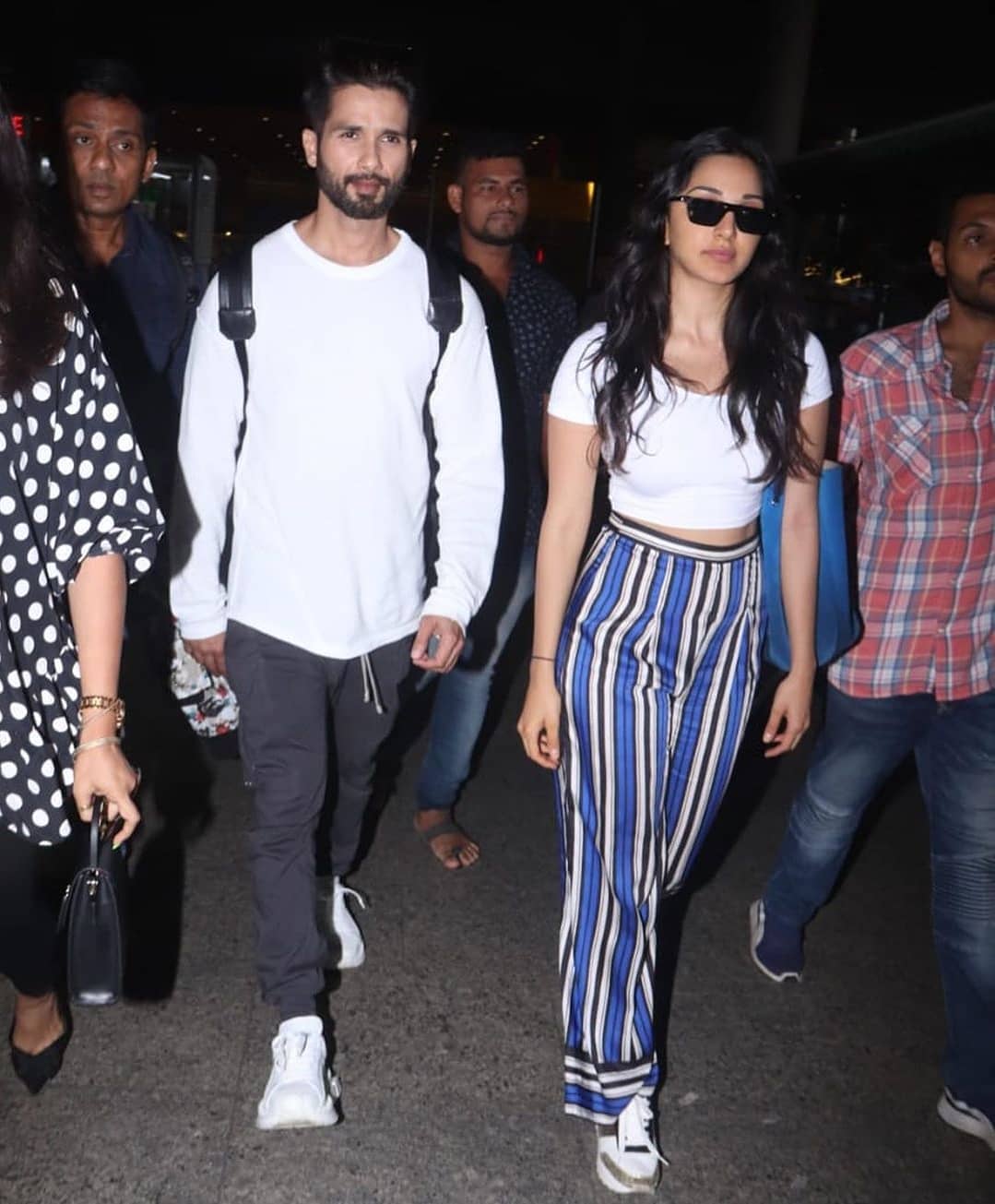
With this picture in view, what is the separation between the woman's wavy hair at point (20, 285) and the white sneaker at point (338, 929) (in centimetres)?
181

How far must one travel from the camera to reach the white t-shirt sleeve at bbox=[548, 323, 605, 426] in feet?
8.23

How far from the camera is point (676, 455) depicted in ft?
8.14

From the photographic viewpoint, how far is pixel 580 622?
102 inches

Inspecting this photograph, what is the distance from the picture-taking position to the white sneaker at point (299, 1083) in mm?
2645

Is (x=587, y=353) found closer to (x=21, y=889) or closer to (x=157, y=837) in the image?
(x=21, y=889)

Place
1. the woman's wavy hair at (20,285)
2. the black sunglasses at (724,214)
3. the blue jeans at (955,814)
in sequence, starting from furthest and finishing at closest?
the blue jeans at (955,814)
the black sunglasses at (724,214)
the woman's wavy hair at (20,285)

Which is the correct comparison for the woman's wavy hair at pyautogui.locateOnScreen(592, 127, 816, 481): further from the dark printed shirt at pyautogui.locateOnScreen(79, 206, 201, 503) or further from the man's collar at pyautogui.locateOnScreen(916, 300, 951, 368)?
the dark printed shirt at pyautogui.locateOnScreen(79, 206, 201, 503)

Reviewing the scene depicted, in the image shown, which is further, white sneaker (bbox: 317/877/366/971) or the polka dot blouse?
white sneaker (bbox: 317/877/366/971)

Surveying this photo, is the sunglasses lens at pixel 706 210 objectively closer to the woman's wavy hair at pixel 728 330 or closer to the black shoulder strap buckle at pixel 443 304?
the woman's wavy hair at pixel 728 330

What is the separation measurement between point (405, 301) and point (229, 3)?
19884 millimetres

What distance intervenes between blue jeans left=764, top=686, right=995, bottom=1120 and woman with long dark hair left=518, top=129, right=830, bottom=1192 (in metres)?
0.43

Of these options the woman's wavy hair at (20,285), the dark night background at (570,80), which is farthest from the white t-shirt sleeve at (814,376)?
the dark night background at (570,80)

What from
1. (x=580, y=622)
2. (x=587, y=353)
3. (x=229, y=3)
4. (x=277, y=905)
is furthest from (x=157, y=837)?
(x=229, y=3)

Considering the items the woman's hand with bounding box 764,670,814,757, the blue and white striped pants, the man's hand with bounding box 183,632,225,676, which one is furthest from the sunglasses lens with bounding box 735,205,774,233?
the man's hand with bounding box 183,632,225,676
